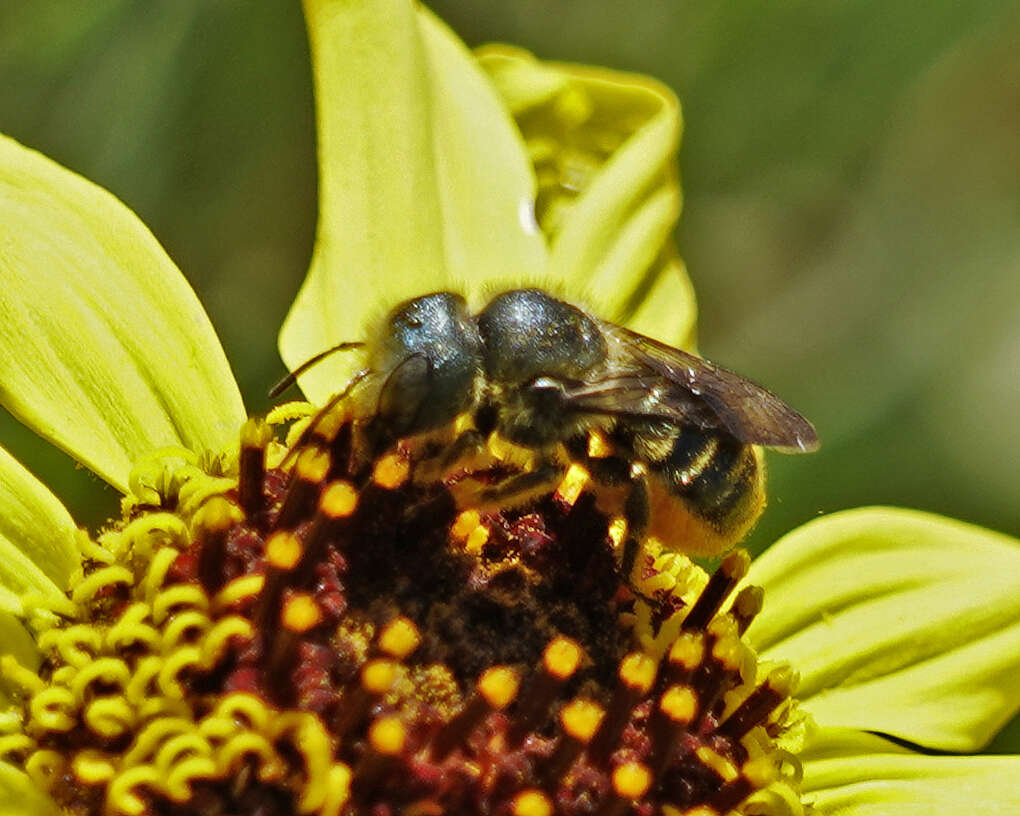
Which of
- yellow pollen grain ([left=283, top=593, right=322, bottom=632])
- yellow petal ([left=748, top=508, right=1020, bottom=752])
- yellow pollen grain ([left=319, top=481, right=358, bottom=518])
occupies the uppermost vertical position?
yellow pollen grain ([left=319, top=481, right=358, bottom=518])

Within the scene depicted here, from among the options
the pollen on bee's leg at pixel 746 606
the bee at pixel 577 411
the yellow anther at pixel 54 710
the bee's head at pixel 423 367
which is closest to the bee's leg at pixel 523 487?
the bee at pixel 577 411

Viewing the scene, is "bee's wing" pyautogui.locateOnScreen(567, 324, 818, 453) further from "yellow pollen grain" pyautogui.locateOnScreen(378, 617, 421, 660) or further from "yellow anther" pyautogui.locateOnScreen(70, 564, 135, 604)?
"yellow anther" pyautogui.locateOnScreen(70, 564, 135, 604)

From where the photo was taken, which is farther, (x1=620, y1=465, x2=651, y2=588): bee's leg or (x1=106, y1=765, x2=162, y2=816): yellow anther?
(x1=620, y1=465, x2=651, y2=588): bee's leg

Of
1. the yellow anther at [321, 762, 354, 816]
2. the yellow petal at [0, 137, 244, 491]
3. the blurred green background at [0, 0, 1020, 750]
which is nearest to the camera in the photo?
the yellow anther at [321, 762, 354, 816]

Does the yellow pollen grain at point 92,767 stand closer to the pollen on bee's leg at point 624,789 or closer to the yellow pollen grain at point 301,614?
the yellow pollen grain at point 301,614

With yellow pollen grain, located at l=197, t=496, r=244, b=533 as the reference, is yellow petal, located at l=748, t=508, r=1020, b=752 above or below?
below

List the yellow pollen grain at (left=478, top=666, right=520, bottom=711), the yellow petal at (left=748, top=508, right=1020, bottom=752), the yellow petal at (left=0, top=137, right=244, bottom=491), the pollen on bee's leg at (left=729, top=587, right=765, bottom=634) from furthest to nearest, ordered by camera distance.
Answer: the yellow petal at (left=748, top=508, right=1020, bottom=752) → the pollen on bee's leg at (left=729, top=587, right=765, bottom=634) → the yellow petal at (left=0, top=137, right=244, bottom=491) → the yellow pollen grain at (left=478, top=666, right=520, bottom=711)

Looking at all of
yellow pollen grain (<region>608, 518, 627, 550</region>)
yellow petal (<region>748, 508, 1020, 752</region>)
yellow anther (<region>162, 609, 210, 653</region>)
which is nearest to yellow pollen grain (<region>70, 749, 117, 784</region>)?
yellow anther (<region>162, 609, 210, 653</region>)

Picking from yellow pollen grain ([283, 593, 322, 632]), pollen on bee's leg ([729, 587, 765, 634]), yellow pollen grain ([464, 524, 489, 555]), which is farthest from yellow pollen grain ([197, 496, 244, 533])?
pollen on bee's leg ([729, 587, 765, 634])
